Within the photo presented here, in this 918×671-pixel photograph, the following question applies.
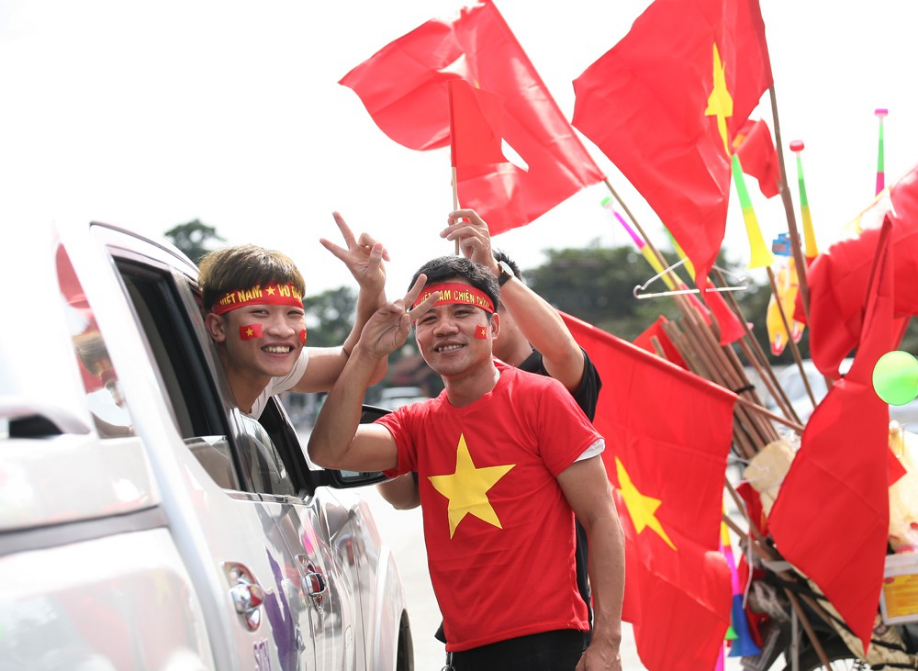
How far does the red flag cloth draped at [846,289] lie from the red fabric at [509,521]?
6.29 feet

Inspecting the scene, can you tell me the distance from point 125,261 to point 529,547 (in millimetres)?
1252

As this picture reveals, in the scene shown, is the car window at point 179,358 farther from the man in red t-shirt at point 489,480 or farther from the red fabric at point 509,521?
the red fabric at point 509,521

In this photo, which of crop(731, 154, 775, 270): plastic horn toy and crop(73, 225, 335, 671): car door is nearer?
crop(73, 225, 335, 671): car door

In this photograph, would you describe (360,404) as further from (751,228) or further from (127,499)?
(751,228)

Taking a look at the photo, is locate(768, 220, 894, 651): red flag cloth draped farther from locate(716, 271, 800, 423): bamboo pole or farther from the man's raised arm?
the man's raised arm

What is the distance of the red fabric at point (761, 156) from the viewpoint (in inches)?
199

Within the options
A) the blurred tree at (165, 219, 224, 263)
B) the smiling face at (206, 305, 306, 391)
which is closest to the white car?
the smiling face at (206, 305, 306, 391)

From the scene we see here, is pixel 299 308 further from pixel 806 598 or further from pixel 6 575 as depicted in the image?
pixel 806 598

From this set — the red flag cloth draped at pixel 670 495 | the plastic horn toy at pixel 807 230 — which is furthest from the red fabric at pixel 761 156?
the red flag cloth draped at pixel 670 495

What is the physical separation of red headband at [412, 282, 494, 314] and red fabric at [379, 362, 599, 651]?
23 centimetres

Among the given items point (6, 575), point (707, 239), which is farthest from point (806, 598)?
point (6, 575)

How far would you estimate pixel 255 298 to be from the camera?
269 cm

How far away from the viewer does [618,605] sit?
2.77 metres

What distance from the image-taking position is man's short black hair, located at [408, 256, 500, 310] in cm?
301
